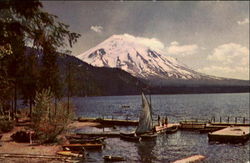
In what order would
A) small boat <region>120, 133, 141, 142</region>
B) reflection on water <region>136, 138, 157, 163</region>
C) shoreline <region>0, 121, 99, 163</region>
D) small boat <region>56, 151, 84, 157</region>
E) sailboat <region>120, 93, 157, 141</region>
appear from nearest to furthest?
shoreline <region>0, 121, 99, 163</region>
small boat <region>56, 151, 84, 157</region>
reflection on water <region>136, 138, 157, 163</region>
small boat <region>120, 133, 141, 142</region>
sailboat <region>120, 93, 157, 141</region>

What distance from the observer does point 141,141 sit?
49250 mm

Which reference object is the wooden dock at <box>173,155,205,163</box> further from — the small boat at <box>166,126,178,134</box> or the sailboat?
the small boat at <box>166,126,178,134</box>

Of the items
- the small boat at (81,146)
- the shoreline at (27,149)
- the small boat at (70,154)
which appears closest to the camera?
the shoreline at (27,149)

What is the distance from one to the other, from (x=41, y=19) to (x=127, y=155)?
98.2 feet

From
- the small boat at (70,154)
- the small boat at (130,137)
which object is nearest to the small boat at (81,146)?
the small boat at (70,154)

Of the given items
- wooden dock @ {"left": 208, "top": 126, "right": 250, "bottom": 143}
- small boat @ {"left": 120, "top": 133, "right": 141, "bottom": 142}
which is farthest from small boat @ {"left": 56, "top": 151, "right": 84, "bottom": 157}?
wooden dock @ {"left": 208, "top": 126, "right": 250, "bottom": 143}

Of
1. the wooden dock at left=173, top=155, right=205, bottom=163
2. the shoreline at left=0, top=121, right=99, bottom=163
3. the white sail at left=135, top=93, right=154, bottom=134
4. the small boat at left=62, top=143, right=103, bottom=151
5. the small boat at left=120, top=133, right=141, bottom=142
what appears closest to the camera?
the shoreline at left=0, top=121, right=99, bottom=163

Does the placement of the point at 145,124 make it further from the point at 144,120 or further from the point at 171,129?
the point at 171,129

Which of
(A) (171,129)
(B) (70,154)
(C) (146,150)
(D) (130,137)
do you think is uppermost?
(B) (70,154)

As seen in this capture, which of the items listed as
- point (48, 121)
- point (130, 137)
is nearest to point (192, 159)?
point (130, 137)

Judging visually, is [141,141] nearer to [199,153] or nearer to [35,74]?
[199,153]

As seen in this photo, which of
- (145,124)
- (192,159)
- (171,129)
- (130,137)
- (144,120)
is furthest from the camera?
(171,129)

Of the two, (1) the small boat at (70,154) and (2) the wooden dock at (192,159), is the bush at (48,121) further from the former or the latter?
(2) the wooden dock at (192,159)

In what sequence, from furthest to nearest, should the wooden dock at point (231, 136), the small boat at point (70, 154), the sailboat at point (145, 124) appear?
the sailboat at point (145, 124) → the wooden dock at point (231, 136) → the small boat at point (70, 154)
